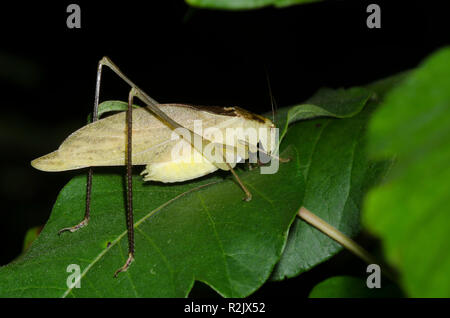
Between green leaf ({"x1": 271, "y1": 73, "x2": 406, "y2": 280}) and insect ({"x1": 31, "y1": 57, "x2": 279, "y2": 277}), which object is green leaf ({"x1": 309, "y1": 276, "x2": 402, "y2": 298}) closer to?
green leaf ({"x1": 271, "y1": 73, "x2": 406, "y2": 280})

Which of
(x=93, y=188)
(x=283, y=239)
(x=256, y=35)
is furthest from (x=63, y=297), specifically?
(x=256, y=35)

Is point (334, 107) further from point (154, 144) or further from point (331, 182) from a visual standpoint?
point (154, 144)

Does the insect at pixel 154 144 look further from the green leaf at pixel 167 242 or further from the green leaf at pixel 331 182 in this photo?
the green leaf at pixel 331 182

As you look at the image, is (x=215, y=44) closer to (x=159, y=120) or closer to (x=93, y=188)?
(x=159, y=120)

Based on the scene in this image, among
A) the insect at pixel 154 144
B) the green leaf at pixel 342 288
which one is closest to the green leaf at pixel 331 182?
the green leaf at pixel 342 288

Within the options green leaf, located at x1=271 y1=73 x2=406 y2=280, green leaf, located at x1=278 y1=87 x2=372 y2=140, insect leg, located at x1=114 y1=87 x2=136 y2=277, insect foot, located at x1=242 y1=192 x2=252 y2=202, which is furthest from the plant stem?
insect leg, located at x1=114 y1=87 x2=136 y2=277

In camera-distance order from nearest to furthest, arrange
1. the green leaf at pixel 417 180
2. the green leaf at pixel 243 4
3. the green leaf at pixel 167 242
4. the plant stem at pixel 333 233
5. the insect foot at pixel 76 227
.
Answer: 1. the green leaf at pixel 417 180
2. the green leaf at pixel 243 4
3. the green leaf at pixel 167 242
4. the plant stem at pixel 333 233
5. the insect foot at pixel 76 227
